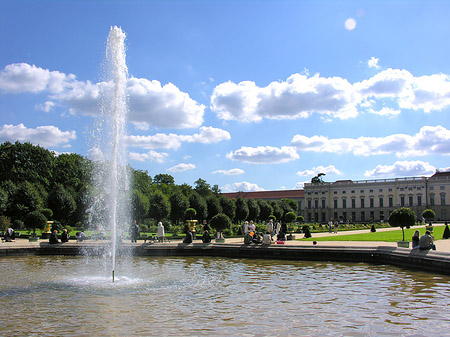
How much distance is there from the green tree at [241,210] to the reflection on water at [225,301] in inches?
1877

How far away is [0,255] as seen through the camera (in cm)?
2294

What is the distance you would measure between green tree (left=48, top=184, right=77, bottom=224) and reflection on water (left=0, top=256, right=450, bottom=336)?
33348 mm

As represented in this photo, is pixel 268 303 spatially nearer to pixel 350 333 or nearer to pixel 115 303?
pixel 350 333

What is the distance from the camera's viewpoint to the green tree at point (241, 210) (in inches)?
2552

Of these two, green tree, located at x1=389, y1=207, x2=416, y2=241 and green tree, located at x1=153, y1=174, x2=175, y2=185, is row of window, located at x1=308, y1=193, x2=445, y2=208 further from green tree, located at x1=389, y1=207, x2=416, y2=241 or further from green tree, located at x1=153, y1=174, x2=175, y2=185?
green tree, located at x1=389, y1=207, x2=416, y2=241

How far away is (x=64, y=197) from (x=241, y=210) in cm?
2545

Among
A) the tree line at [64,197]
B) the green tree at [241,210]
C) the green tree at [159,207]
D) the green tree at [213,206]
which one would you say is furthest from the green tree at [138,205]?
the green tree at [241,210]

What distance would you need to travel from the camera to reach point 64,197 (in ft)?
162

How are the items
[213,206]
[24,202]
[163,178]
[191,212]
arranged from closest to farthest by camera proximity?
1. [191,212]
2. [24,202]
3. [213,206]
4. [163,178]

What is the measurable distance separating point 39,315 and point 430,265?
12.6 m

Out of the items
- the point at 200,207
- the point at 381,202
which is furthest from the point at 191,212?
the point at 381,202

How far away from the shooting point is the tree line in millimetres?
46500

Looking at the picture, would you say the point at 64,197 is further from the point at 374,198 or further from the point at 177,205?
the point at 374,198

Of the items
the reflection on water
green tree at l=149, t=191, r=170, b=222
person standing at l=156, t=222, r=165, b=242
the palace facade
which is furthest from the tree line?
the palace facade
